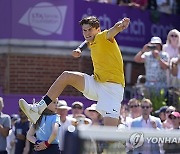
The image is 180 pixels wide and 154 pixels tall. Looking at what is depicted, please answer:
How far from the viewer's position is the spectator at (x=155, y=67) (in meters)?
14.6

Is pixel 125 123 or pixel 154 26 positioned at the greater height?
pixel 154 26

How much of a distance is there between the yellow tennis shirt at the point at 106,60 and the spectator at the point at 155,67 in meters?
5.58

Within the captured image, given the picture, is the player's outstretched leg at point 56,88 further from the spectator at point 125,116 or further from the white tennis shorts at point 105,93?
the spectator at point 125,116

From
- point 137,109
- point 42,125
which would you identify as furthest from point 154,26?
point 42,125

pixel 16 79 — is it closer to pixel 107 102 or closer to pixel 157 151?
pixel 107 102

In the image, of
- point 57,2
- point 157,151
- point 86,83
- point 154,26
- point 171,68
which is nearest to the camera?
point 157,151

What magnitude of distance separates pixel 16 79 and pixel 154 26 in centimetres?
391

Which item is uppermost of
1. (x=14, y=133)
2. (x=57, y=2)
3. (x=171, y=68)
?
(x=57, y=2)

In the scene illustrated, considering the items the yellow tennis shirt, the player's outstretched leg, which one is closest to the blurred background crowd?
the player's outstretched leg

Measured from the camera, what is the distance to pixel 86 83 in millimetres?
9008

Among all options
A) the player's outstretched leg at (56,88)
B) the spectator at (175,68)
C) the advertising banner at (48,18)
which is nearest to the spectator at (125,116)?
the spectator at (175,68)

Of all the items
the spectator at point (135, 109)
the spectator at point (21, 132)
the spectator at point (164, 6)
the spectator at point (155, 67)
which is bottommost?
the spectator at point (21, 132)

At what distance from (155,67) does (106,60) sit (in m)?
5.81

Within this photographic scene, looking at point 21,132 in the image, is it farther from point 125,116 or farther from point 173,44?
point 173,44
